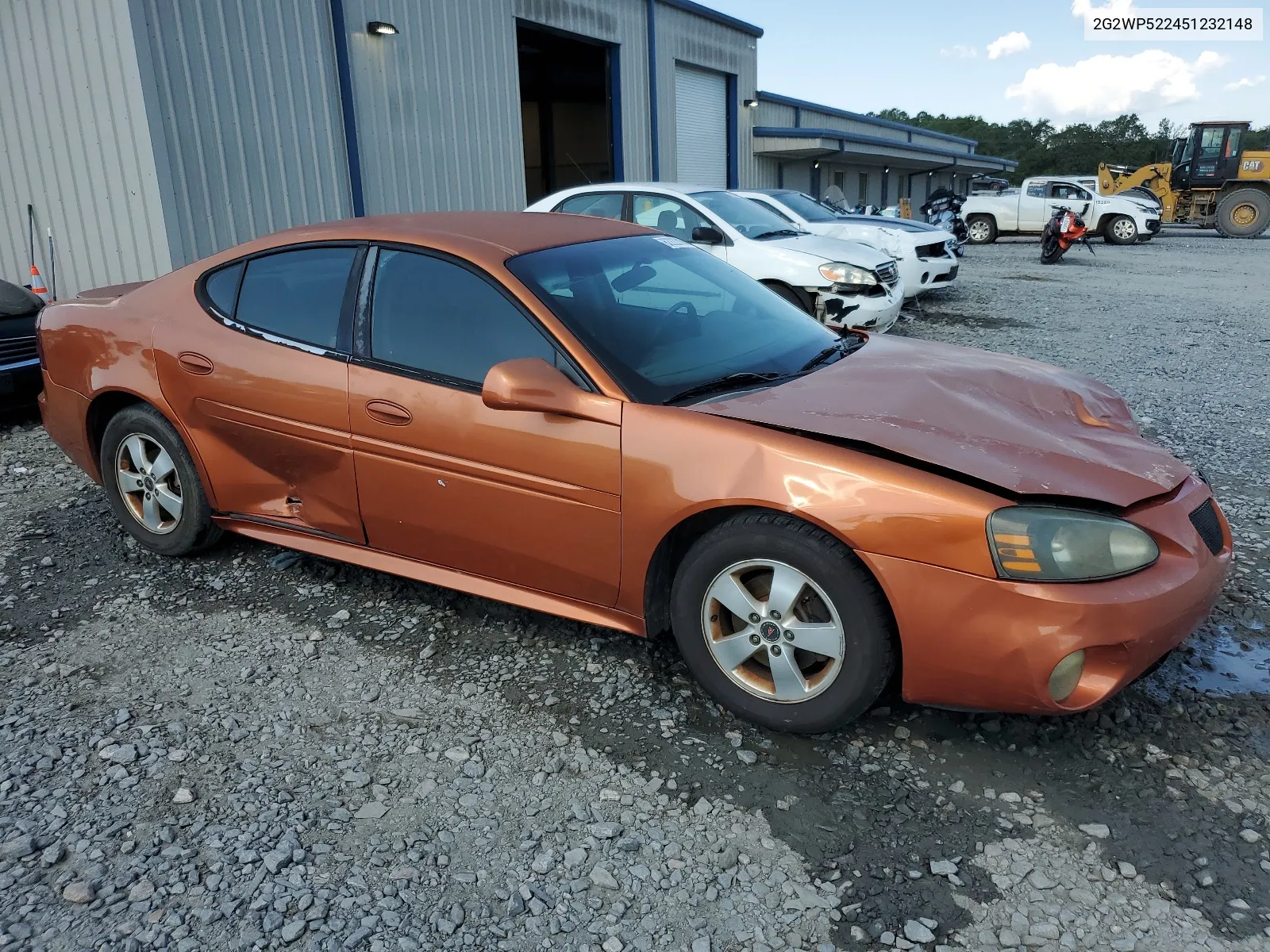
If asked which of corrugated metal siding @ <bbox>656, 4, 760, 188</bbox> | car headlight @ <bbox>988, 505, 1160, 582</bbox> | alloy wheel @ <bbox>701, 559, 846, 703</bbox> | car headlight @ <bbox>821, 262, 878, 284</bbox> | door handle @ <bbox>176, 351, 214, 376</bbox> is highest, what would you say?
corrugated metal siding @ <bbox>656, 4, 760, 188</bbox>

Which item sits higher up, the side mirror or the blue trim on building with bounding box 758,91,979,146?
the blue trim on building with bounding box 758,91,979,146

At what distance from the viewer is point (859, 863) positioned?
223cm

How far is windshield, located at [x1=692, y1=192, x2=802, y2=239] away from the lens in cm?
893

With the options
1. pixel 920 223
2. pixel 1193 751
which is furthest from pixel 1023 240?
pixel 1193 751

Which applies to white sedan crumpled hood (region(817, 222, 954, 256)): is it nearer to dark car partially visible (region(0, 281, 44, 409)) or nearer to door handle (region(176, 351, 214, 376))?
dark car partially visible (region(0, 281, 44, 409))

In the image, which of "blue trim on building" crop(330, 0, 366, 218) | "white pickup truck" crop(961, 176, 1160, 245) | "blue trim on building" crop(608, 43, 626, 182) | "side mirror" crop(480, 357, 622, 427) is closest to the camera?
"side mirror" crop(480, 357, 622, 427)

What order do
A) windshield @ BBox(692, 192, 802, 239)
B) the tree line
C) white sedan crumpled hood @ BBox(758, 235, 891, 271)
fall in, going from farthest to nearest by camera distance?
the tree line
windshield @ BBox(692, 192, 802, 239)
white sedan crumpled hood @ BBox(758, 235, 891, 271)

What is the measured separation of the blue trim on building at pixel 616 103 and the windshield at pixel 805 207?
4155 millimetres

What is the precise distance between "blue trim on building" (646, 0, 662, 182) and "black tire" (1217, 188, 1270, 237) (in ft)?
61.8

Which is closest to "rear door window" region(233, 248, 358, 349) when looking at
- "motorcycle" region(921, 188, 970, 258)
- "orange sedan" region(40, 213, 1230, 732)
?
"orange sedan" region(40, 213, 1230, 732)

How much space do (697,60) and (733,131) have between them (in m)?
2.38

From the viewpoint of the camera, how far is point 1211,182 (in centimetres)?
2606

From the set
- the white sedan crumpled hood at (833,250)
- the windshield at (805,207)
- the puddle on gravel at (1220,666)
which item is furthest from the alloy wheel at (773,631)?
the windshield at (805,207)

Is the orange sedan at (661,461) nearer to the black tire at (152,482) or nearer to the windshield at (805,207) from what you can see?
the black tire at (152,482)
